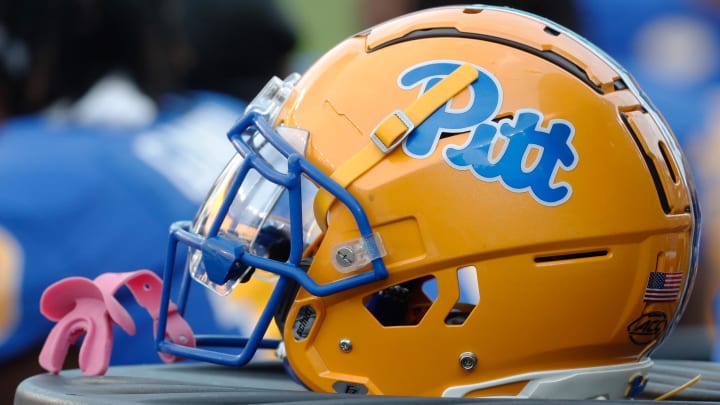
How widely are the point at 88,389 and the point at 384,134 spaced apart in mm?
532

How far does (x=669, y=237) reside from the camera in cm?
175

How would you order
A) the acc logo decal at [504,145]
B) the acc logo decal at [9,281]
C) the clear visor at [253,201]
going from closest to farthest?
the acc logo decal at [504,145] < the clear visor at [253,201] < the acc logo decal at [9,281]

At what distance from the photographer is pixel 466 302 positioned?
5.84ft

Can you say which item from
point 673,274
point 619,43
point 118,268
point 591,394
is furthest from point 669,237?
point 619,43

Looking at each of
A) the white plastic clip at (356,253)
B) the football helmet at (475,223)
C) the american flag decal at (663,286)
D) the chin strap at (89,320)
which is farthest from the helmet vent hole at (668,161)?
the chin strap at (89,320)

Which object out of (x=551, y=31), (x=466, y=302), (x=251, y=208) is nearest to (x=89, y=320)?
(x=251, y=208)

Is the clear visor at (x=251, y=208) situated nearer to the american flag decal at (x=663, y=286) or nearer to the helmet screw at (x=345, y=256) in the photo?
the helmet screw at (x=345, y=256)

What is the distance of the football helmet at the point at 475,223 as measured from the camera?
169 centimetres

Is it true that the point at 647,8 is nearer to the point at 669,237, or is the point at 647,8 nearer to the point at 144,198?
the point at 144,198

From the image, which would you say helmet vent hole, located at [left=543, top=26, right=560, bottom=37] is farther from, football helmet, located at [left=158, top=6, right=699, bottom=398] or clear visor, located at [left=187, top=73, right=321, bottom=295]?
clear visor, located at [left=187, top=73, right=321, bottom=295]

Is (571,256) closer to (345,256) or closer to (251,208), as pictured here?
(345,256)

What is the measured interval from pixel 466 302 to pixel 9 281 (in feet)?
5.32

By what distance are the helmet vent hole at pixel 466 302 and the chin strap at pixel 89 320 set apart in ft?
1.41

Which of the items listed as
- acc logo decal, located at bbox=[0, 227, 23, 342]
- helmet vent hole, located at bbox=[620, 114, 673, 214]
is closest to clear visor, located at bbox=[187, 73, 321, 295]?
helmet vent hole, located at bbox=[620, 114, 673, 214]
